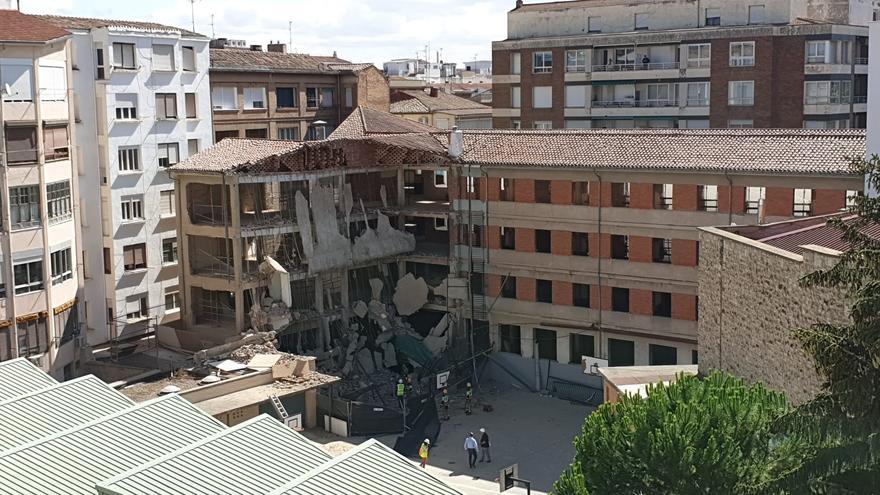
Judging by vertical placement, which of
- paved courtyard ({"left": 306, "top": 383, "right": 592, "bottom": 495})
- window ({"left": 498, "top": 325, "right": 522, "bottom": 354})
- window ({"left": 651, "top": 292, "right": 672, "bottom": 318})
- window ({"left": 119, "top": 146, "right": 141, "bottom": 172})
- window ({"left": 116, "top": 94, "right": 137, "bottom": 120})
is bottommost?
paved courtyard ({"left": 306, "top": 383, "right": 592, "bottom": 495})

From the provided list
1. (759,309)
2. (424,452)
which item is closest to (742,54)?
(424,452)

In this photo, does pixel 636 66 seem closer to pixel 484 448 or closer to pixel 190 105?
pixel 190 105

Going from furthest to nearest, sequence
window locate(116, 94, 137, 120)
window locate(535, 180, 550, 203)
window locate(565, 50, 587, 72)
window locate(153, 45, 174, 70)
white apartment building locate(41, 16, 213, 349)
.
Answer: window locate(565, 50, 587, 72), window locate(153, 45, 174, 70), window locate(116, 94, 137, 120), white apartment building locate(41, 16, 213, 349), window locate(535, 180, 550, 203)

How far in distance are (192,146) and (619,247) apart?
83.4ft

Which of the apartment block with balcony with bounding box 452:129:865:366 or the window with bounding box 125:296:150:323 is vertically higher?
the apartment block with balcony with bounding box 452:129:865:366

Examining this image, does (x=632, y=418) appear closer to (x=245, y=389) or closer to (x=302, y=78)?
(x=245, y=389)

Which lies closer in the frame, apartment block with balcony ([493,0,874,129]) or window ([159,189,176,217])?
window ([159,189,176,217])

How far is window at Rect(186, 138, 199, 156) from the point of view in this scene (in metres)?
61.6

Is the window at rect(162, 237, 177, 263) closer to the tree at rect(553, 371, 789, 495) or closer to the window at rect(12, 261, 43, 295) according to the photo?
the window at rect(12, 261, 43, 295)

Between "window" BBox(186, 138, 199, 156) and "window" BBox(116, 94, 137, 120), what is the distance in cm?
410

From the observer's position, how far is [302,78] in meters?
70.4

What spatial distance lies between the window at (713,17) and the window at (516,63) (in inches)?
513

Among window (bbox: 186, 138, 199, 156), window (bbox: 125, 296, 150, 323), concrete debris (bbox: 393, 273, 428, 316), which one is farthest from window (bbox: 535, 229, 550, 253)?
window (bbox: 125, 296, 150, 323)

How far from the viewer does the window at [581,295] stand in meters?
53.3
